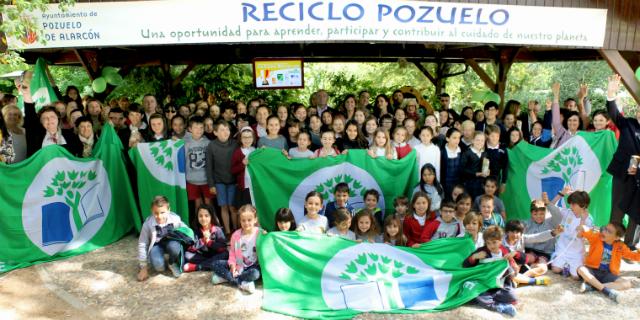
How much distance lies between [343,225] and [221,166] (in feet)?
6.21

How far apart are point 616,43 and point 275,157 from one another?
552 cm

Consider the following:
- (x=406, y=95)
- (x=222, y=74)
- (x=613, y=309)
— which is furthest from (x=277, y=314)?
(x=222, y=74)

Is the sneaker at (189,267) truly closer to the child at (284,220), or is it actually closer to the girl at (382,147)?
the child at (284,220)

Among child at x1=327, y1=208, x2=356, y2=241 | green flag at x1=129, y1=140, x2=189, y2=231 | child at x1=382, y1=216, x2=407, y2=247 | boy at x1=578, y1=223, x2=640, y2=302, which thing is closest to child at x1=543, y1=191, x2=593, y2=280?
boy at x1=578, y1=223, x2=640, y2=302

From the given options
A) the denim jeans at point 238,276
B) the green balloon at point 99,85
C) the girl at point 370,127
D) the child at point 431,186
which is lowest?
the denim jeans at point 238,276

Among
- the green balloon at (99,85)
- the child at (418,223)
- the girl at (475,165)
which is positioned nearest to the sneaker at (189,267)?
the child at (418,223)

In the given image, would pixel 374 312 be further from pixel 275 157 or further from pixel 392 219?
pixel 275 157

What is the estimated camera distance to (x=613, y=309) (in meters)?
4.44

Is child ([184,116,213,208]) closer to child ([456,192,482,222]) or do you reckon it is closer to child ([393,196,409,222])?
child ([393,196,409,222])

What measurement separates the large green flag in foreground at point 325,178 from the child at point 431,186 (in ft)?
0.86

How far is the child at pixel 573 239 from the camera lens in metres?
5.07

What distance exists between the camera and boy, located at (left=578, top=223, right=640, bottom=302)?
15.6ft

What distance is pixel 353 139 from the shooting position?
6.40 metres

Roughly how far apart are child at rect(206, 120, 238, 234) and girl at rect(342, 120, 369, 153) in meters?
1.52
